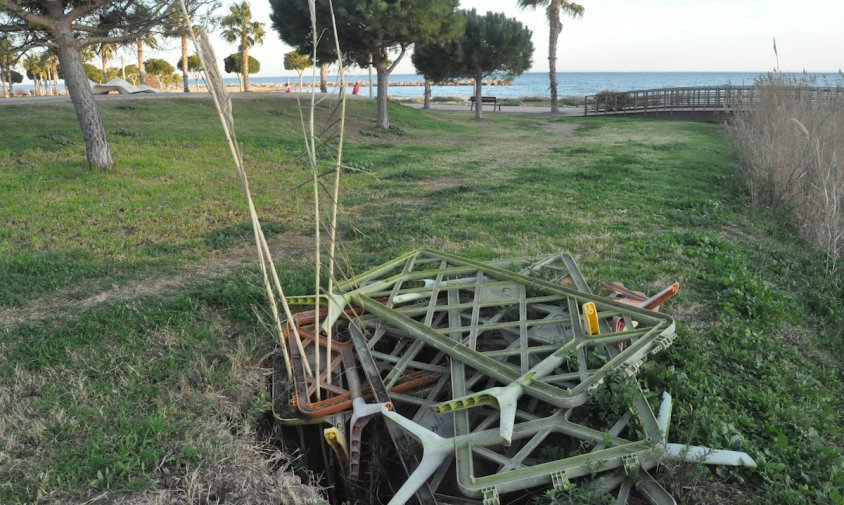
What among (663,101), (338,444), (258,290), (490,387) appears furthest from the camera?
(663,101)

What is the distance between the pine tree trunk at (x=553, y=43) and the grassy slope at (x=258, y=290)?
74.5 ft

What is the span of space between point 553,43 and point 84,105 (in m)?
30.7

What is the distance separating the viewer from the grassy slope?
2.92 m

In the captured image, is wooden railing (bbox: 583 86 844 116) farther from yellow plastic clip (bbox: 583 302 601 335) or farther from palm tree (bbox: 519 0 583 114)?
yellow plastic clip (bbox: 583 302 601 335)

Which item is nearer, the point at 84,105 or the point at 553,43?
the point at 84,105

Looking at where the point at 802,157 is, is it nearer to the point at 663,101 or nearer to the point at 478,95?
the point at 478,95

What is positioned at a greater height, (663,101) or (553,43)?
(553,43)

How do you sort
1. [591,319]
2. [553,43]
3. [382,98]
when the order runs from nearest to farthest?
[591,319]
[382,98]
[553,43]

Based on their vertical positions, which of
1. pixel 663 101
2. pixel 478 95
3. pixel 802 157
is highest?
pixel 478 95

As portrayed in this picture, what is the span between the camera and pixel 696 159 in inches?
517

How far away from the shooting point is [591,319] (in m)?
3.50

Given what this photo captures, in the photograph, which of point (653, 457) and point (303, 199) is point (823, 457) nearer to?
point (653, 457)

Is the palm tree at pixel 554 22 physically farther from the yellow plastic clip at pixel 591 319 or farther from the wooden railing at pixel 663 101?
the yellow plastic clip at pixel 591 319

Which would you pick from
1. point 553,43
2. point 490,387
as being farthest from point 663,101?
point 490,387
